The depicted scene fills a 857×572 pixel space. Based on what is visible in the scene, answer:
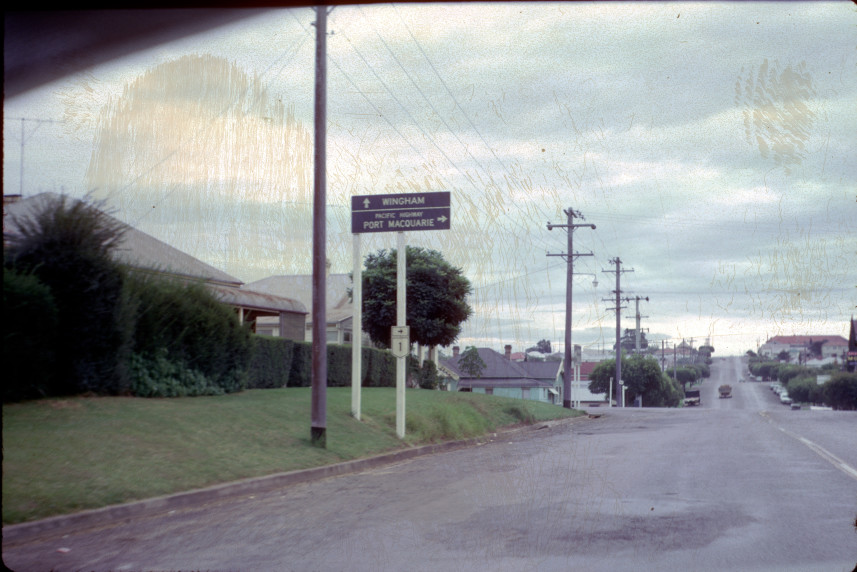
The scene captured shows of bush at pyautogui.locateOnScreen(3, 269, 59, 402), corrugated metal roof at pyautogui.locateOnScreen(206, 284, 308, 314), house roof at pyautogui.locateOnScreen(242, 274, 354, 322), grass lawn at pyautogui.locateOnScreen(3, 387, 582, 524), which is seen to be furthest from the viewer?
house roof at pyautogui.locateOnScreen(242, 274, 354, 322)

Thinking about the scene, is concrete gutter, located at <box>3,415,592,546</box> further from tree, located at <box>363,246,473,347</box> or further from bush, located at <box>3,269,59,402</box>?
tree, located at <box>363,246,473,347</box>

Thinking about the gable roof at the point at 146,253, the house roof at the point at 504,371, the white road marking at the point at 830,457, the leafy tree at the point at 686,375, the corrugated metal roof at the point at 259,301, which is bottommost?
the leafy tree at the point at 686,375

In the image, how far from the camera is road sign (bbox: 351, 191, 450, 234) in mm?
17562

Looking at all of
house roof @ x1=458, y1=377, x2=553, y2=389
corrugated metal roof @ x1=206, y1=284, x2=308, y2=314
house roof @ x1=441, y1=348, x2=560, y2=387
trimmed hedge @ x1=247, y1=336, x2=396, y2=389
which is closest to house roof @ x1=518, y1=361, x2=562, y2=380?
house roof @ x1=441, y1=348, x2=560, y2=387

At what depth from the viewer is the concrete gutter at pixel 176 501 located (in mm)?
8047

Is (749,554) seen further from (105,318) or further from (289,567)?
(105,318)

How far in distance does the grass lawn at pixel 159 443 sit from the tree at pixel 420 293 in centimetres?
1660

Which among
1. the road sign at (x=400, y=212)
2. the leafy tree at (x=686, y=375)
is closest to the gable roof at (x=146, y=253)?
the road sign at (x=400, y=212)

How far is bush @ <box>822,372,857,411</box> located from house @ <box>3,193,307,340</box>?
54.2 metres

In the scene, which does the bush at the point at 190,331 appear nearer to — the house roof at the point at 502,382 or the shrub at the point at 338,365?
the shrub at the point at 338,365

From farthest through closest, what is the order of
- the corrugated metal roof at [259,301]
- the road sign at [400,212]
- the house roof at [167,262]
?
the corrugated metal roof at [259,301] < the road sign at [400,212] < the house roof at [167,262]

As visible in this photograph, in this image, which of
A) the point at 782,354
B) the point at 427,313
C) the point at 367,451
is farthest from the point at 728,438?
the point at 782,354

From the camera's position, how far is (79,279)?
47.0ft

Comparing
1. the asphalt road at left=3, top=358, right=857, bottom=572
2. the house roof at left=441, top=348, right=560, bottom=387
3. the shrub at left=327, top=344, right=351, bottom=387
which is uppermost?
the shrub at left=327, top=344, right=351, bottom=387
